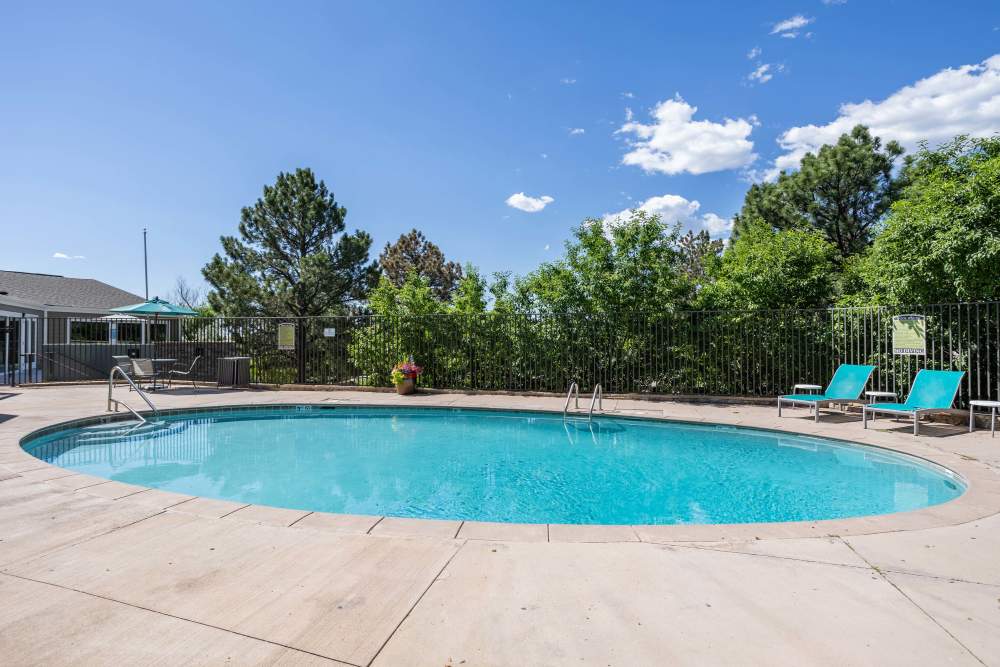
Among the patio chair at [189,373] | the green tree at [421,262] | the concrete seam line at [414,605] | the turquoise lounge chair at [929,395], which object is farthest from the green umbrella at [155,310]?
the green tree at [421,262]

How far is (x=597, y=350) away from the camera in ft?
38.7

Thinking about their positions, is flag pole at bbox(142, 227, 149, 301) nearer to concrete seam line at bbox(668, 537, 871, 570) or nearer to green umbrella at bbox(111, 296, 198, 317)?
green umbrella at bbox(111, 296, 198, 317)

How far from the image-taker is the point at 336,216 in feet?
71.1

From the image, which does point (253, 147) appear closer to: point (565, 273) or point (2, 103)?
point (2, 103)

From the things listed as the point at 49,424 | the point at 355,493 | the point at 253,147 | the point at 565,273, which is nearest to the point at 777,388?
the point at 565,273

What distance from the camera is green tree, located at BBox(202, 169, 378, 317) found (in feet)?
64.0

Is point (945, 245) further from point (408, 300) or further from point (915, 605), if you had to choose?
point (408, 300)

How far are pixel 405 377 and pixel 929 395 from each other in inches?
385

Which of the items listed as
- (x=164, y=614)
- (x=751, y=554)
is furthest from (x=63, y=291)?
(x=751, y=554)

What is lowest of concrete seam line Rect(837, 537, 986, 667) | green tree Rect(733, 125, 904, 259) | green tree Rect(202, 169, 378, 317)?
concrete seam line Rect(837, 537, 986, 667)

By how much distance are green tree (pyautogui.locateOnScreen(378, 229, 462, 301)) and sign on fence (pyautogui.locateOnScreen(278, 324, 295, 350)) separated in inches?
1163

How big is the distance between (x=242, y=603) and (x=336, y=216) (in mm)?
21108

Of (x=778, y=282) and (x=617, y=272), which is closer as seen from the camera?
(x=778, y=282)

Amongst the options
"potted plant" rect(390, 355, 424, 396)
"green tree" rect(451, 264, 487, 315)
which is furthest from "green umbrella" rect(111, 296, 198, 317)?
"green tree" rect(451, 264, 487, 315)
